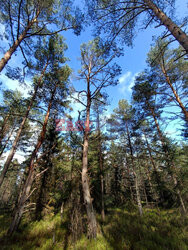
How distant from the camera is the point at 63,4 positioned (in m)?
6.00

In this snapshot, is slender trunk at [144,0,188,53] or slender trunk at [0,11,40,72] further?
slender trunk at [0,11,40,72]

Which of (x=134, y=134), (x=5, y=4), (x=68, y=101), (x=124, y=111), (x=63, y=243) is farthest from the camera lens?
(x=124, y=111)

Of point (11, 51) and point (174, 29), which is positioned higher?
point (11, 51)

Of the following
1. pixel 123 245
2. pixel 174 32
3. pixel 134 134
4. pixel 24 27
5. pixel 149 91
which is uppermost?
pixel 24 27

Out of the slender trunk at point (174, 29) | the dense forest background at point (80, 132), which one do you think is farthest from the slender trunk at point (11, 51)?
the slender trunk at point (174, 29)

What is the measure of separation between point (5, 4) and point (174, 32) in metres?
7.45

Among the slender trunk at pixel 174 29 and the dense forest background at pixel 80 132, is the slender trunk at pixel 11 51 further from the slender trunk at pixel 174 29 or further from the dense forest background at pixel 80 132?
the slender trunk at pixel 174 29

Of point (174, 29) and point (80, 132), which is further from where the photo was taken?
point (80, 132)

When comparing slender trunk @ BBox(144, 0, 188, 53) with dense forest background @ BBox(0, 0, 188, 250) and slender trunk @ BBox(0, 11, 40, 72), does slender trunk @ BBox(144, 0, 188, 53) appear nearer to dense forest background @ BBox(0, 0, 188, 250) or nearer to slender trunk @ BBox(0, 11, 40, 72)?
dense forest background @ BBox(0, 0, 188, 250)

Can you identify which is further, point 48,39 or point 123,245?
point 48,39

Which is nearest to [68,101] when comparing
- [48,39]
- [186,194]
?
[48,39]

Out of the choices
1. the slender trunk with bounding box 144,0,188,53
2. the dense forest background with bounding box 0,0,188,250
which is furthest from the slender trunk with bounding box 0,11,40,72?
the slender trunk with bounding box 144,0,188,53

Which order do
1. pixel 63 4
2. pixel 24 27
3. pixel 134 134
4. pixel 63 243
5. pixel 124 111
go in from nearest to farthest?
pixel 63 243 → pixel 24 27 → pixel 63 4 → pixel 134 134 → pixel 124 111

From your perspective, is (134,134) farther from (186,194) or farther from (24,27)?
(24,27)
